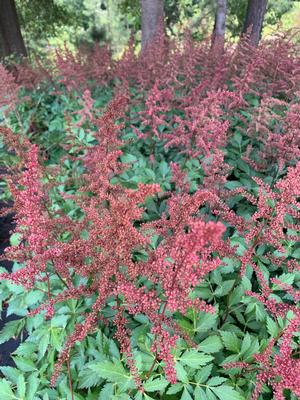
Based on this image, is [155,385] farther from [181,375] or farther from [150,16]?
[150,16]

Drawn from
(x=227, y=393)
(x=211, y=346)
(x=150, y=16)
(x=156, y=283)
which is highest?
(x=150, y=16)

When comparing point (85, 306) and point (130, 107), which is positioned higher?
point (130, 107)

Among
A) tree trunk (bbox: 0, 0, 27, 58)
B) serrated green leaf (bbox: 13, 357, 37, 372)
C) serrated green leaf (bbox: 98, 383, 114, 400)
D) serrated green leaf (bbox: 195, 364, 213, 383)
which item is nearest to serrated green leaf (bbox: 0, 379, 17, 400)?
serrated green leaf (bbox: 13, 357, 37, 372)

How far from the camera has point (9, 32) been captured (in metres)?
10.3

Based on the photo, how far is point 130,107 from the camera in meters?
4.55

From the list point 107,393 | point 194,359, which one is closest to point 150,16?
point 194,359

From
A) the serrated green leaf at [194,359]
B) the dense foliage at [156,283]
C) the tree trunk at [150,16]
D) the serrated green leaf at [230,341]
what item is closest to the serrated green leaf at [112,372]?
the dense foliage at [156,283]

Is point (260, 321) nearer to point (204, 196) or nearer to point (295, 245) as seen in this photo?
point (295, 245)

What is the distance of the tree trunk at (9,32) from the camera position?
10141mm

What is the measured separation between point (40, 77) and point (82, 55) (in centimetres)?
110

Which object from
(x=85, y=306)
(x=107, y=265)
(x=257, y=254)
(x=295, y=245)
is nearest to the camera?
(x=107, y=265)

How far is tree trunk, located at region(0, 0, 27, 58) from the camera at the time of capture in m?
10.1

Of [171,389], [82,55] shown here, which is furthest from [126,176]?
[82,55]

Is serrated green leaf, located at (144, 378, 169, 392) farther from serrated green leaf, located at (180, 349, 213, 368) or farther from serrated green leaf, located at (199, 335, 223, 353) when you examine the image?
serrated green leaf, located at (199, 335, 223, 353)
